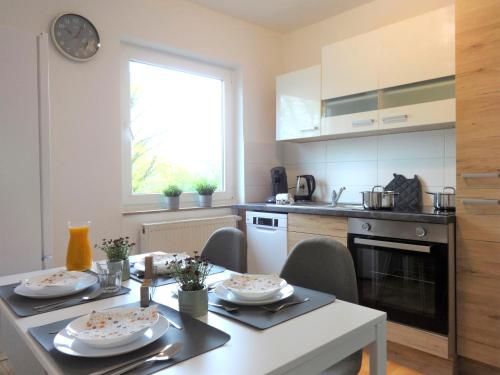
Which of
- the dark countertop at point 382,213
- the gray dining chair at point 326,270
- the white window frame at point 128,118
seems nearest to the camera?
the gray dining chair at point 326,270

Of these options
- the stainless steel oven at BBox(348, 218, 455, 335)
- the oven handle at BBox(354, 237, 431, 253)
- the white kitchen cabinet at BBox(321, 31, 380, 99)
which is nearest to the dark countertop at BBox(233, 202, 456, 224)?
the stainless steel oven at BBox(348, 218, 455, 335)

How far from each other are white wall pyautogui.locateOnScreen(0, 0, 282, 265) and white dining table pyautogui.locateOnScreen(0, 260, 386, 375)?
126 cm

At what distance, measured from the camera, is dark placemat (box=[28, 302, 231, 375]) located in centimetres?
76

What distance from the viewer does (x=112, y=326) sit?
35.4 inches

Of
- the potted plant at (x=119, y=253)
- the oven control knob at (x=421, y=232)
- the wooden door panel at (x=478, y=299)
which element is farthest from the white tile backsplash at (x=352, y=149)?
the potted plant at (x=119, y=253)

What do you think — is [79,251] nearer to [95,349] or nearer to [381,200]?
[95,349]

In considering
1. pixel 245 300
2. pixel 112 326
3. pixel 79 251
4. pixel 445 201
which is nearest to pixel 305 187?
pixel 445 201

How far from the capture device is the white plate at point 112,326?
808 millimetres

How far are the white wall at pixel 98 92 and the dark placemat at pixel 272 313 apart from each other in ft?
5.03

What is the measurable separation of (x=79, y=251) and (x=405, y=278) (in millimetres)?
1723

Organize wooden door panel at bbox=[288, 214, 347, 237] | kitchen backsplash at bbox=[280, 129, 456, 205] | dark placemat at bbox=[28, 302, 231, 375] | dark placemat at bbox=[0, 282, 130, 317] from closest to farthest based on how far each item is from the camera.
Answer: dark placemat at bbox=[28, 302, 231, 375] → dark placemat at bbox=[0, 282, 130, 317] → wooden door panel at bbox=[288, 214, 347, 237] → kitchen backsplash at bbox=[280, 129, 456, 205]

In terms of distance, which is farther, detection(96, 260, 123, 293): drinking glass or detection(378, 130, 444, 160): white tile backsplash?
detection(378, 130, 444, 160): white tile backsplash

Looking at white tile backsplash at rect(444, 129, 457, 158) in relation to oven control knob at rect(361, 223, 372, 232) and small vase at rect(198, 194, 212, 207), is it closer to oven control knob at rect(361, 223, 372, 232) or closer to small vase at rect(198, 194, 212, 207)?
oven control knob at rect(361, 223, 372, 232)

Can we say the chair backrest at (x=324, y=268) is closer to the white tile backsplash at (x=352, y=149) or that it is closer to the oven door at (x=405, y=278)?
the oven door at (x=405, y=278)
